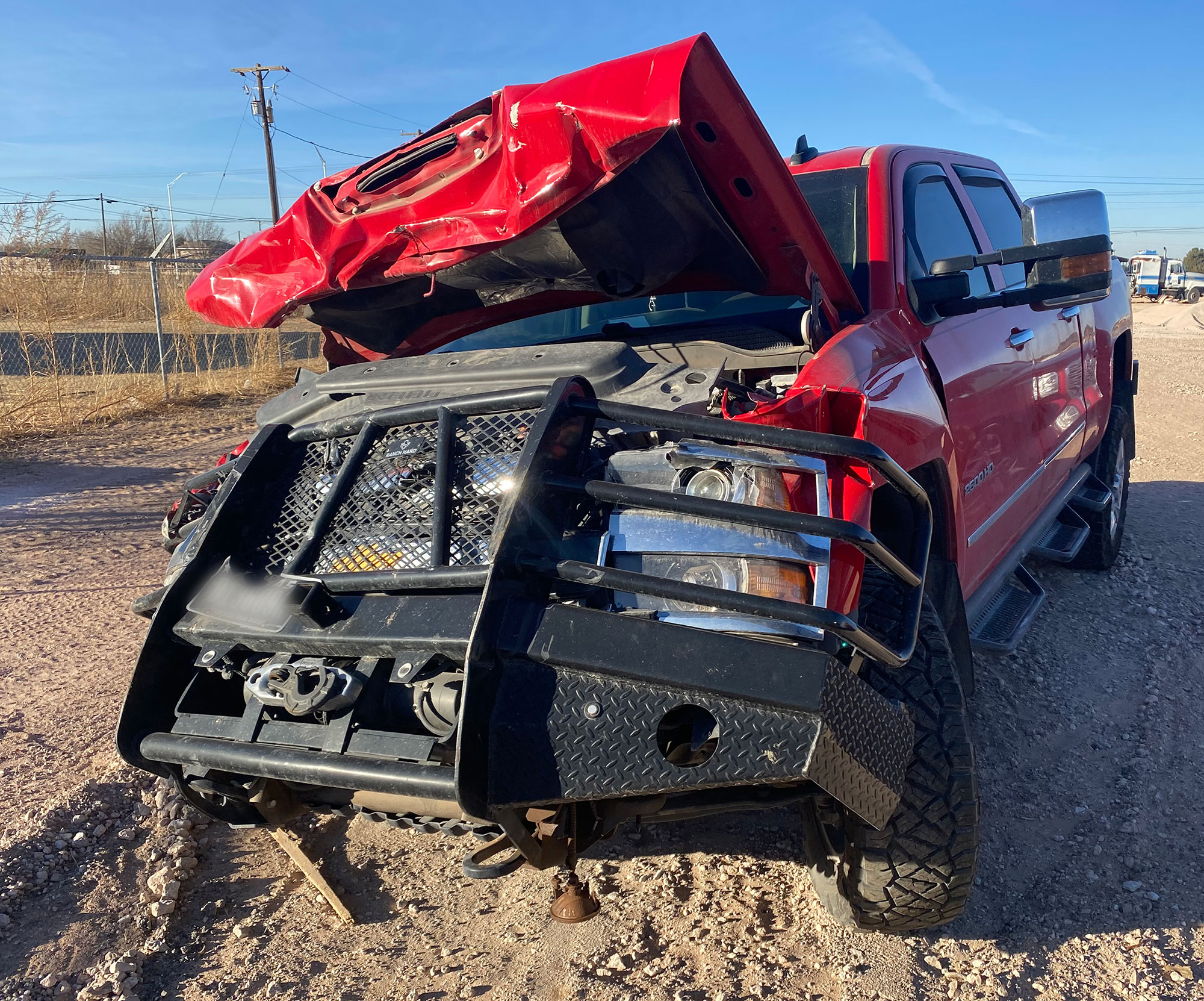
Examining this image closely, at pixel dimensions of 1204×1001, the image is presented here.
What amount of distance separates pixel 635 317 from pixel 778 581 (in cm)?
180

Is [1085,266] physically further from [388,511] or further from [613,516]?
[388,511]

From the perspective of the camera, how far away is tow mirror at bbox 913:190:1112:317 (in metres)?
2.93

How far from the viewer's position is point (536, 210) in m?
2.50

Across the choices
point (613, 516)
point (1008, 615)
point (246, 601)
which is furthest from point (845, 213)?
point (246, 601)

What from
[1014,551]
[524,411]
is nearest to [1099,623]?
[1014,551]

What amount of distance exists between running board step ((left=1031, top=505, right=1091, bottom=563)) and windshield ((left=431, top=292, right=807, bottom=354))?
187 cm


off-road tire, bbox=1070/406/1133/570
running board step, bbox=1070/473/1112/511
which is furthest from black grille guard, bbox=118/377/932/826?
off-road tire, bbox=1070/406/1133/570

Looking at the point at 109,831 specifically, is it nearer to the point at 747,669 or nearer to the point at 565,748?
the point at 565,748

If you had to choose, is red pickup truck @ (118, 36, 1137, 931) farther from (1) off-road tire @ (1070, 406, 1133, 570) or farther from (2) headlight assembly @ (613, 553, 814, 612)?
(1) off-road tire @ (1070, 406, 1133, 570)

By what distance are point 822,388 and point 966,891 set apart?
1.25m

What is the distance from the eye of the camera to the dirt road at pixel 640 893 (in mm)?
2324

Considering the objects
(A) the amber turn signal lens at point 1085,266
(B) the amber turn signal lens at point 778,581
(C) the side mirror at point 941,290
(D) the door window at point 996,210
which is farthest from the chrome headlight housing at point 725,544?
(D) the door window at point 996,210

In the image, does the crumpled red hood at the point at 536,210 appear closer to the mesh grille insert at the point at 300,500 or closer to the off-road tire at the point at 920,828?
the mesh grille insert at the point at 300,500

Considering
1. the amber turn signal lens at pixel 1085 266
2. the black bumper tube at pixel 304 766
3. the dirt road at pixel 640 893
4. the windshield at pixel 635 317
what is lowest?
the dirt road at pixel 640 893
